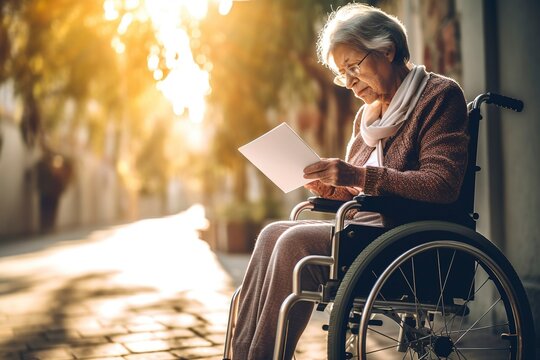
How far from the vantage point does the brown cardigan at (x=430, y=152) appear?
2305 millimetres

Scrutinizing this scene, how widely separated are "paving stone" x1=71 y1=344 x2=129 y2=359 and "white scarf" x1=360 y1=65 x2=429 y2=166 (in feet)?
6.19

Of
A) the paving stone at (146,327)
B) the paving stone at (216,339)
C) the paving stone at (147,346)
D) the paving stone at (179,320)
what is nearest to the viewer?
the paving stone at (147,346)

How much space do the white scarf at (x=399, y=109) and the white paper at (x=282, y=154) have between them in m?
0.30

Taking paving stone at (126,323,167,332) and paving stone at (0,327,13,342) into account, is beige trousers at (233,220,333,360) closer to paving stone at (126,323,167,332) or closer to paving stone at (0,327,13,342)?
paving stone at (126,323,167,332)

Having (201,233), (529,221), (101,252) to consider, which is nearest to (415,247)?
(529,221)

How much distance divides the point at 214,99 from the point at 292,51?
1415 millimetres

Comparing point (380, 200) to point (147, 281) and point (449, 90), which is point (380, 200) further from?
point (147, 281)

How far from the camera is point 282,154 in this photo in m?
2.44

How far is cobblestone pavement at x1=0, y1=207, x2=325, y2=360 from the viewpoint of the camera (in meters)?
3.84

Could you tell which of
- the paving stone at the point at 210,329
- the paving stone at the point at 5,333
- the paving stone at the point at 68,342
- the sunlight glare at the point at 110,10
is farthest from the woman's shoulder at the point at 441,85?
the sunlight glare at the point at 110,10

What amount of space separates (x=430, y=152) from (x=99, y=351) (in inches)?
88.3

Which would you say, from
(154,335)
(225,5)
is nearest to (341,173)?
(154,335)

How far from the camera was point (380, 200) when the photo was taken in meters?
2.26

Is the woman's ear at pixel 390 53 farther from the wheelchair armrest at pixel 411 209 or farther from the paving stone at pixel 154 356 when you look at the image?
the paving stone at pixel 154 356
